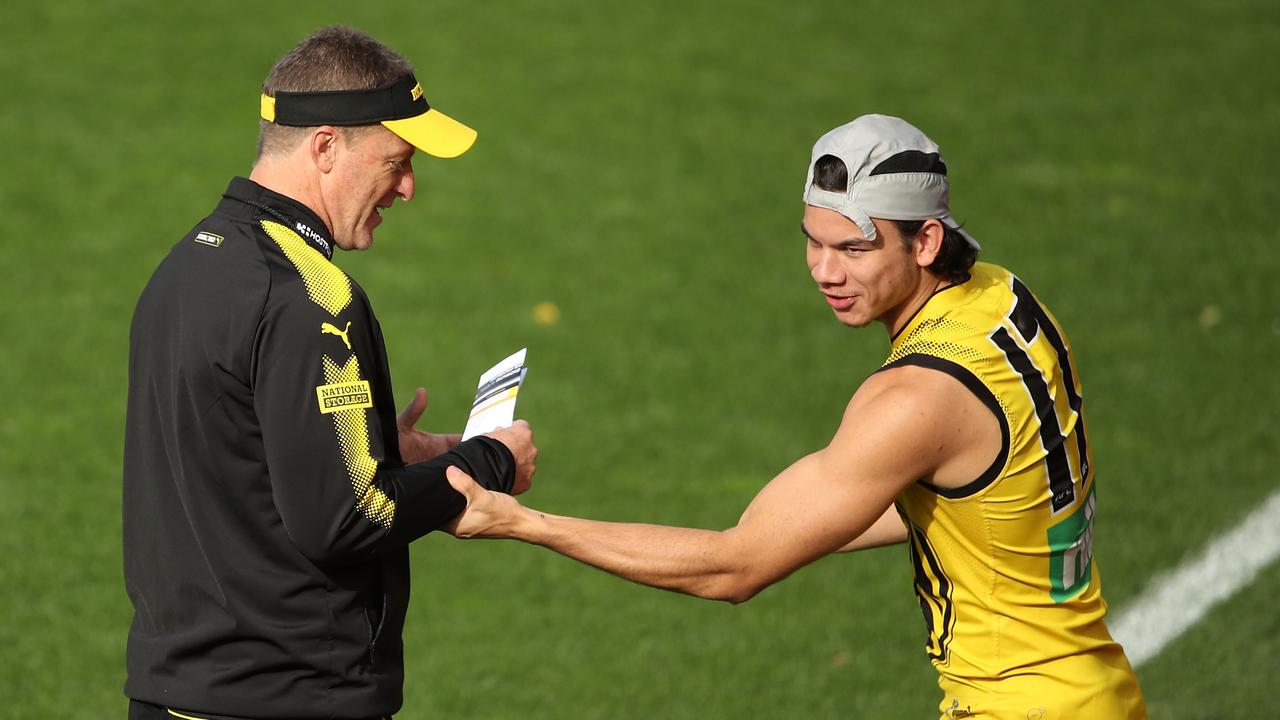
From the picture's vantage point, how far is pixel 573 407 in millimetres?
9281

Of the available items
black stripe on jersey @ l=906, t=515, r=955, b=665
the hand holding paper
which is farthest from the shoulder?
the hand holding paper

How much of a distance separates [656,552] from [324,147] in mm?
1360

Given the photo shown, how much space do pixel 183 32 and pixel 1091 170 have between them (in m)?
8.04

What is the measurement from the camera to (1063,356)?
412 centimetres

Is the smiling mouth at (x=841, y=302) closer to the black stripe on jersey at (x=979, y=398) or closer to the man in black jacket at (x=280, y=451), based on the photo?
the black stripe on jersey at (x=979, y=398)

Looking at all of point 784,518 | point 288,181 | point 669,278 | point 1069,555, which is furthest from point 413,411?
point 669,278

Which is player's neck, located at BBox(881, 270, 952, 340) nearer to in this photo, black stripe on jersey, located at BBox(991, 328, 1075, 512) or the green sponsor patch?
black stripe on jersey, located at BBox(991, 328, 1075, 512)

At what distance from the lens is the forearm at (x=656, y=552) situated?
Answer: 3.99 meters

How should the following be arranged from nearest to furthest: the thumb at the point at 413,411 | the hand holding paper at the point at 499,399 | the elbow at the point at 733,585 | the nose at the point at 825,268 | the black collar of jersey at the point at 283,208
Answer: the black collar of jersey at the point at 283,208 < the elbow at the point at 733,585 < the nose at the point at 825,268 < the hand holding paper at the point at 499,399 < the thumb at the point at 413,411

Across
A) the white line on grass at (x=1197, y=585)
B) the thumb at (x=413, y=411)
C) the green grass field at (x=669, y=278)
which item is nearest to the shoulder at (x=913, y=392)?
the thumb at (x=413, y=411)

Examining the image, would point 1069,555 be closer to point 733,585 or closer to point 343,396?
point 733,585

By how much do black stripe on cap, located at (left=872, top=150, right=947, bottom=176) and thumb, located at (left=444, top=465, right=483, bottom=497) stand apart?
4.34 feet

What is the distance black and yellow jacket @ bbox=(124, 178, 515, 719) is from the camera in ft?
11.9

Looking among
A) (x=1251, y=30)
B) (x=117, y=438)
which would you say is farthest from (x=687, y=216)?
(x=1251, y=30)
